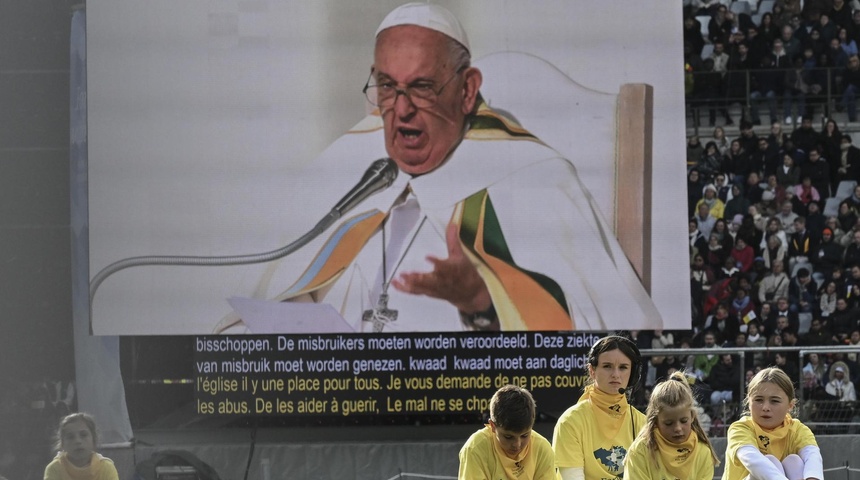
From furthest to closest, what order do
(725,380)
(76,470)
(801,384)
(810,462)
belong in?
(725,380) → (801,384) → (76,470) → (810,462)

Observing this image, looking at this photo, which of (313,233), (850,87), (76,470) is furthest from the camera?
(850,87)

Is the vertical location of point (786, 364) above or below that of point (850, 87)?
below

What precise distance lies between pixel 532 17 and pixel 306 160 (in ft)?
5.90

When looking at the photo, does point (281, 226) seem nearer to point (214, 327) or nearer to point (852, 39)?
point (214, 327)

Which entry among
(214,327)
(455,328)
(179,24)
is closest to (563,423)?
(455,328)

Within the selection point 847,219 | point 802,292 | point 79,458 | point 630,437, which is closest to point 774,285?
point 802,292

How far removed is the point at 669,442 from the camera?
15.1ft

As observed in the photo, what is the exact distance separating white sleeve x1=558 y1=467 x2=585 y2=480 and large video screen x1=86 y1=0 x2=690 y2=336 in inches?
147

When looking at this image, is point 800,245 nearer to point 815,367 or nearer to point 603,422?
point 815,367

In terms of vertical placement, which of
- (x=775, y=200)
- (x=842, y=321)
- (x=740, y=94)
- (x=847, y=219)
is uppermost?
(x=740, y=94)

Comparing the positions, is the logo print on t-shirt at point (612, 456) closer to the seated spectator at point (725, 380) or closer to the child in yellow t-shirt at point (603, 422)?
the child in yellow t-shirt at point (603, 422)

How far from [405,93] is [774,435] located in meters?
4.52

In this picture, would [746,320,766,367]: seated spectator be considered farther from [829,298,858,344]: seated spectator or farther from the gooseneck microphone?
the gooseneck microphone

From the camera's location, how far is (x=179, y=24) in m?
8.72
